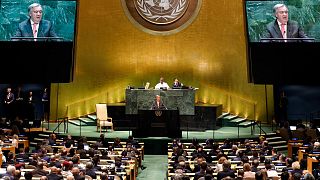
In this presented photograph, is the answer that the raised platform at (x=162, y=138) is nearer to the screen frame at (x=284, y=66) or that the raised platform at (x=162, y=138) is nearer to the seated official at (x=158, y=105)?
the seated official at (x=158, y=105)

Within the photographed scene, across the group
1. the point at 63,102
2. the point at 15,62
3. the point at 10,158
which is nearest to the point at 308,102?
the point at 63,102

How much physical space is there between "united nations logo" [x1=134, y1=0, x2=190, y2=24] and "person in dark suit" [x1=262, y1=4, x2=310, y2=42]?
395cm

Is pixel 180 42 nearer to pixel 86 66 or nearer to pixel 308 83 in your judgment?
pixel 86 66

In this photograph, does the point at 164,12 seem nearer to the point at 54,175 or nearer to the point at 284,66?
the point at 284,66

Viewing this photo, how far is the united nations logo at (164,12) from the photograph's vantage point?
1122 inches

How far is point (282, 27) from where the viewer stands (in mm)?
27438

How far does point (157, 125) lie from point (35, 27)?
320 inches

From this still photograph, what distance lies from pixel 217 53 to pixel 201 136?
5451 millimetres

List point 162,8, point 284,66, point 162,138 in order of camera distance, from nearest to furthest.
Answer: point 162,138, point 284,66, point 162,8

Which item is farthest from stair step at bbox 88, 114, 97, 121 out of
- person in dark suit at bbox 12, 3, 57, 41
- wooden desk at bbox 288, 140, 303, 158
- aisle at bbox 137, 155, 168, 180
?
wooden desk at bbox 288, 140, 303, 158

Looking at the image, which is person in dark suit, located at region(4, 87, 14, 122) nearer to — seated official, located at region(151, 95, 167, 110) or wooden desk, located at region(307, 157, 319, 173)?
seated official, located at region(151, 95, 167, 110)

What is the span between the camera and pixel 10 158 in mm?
16312

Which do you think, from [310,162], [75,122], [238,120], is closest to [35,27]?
[75,122]

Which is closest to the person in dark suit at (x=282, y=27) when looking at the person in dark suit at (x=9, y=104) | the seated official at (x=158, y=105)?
the seated official at (x=158, y=105)
